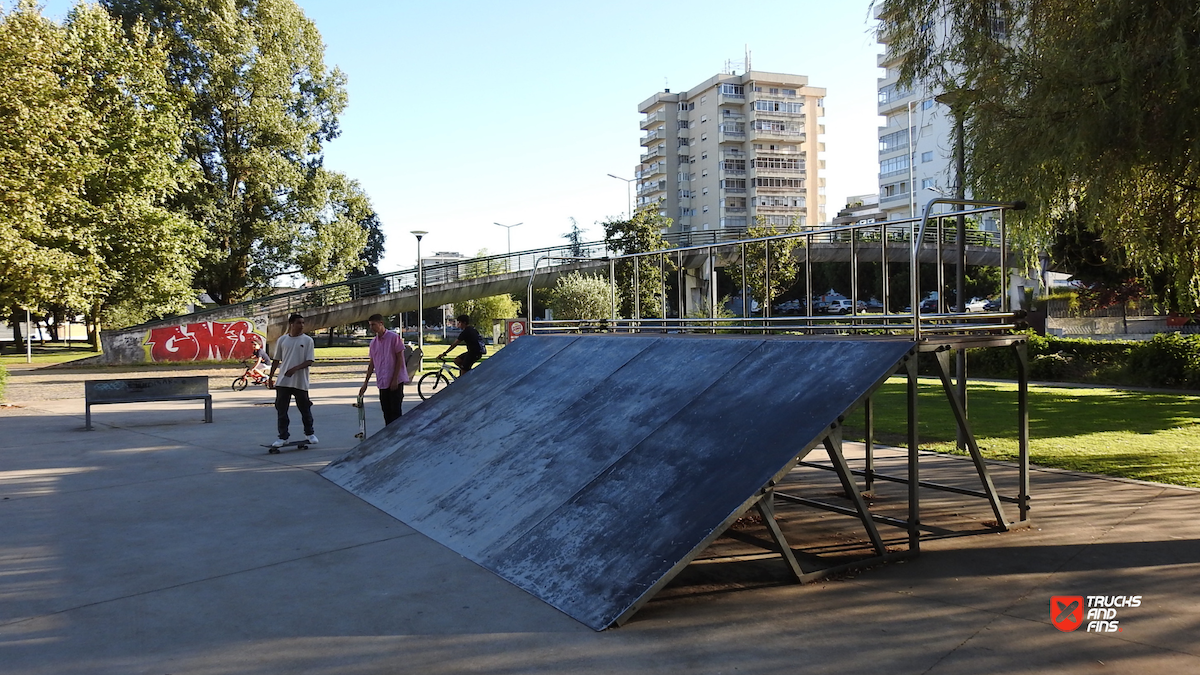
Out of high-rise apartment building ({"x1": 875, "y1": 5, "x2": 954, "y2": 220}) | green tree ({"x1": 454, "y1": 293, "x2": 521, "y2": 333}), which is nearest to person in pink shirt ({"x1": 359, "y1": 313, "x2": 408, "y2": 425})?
green tree ({"x1": 454, "y1": 293, "x2": 521, "y2": 333})

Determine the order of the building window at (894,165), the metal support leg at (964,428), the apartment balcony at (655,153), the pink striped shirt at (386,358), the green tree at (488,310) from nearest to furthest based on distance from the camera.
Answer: the metal support leg at (964,428), the pink striped shirt at (386,358), the green tree at (488,310), the building window at (894,165), the apartment balcony at (655,153)

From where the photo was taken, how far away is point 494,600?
4.84 metres

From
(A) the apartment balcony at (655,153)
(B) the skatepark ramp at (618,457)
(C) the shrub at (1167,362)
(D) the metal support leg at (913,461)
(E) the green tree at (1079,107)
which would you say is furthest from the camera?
(A) the apartment balcony at (655,153)

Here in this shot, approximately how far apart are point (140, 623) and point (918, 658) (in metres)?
4.24

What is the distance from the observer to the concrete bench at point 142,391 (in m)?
13.3

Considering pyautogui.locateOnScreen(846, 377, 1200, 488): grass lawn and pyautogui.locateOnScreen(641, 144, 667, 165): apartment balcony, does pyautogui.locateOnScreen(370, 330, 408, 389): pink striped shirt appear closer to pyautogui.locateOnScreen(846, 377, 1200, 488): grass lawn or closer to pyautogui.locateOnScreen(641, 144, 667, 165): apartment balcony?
pyautogui.locateOnScreen(846, 377, 1200, 488): grass lawn

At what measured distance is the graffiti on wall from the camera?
3294cm

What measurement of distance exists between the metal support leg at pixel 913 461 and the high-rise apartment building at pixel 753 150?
296 ft

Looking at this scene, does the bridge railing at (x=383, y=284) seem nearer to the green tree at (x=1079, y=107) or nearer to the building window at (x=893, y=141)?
the green tree at (x=1079, y=107)

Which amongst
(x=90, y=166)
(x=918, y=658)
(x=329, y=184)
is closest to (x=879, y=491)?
(x=918, y=658)

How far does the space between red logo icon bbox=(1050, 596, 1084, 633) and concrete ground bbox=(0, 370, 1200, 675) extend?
65 millimetres

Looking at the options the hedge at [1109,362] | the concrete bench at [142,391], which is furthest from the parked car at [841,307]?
the concrete bench at [142,391]

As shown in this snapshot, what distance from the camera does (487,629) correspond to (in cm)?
438

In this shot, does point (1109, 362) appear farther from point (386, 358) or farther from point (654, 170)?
point (654, 170)
